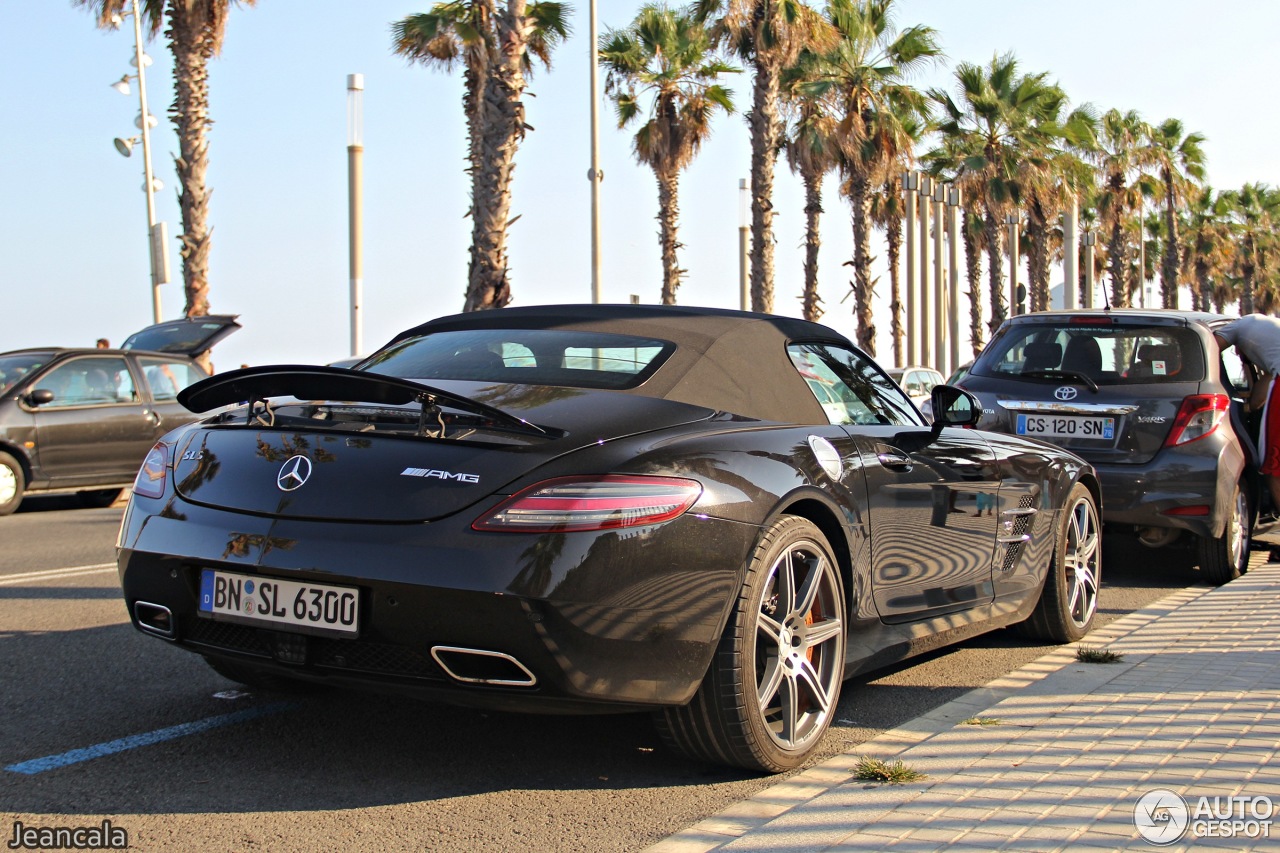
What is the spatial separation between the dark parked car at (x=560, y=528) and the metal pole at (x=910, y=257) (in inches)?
1195

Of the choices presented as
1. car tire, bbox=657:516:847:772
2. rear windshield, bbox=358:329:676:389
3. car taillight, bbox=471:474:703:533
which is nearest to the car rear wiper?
car tire, bbox=657:516:847:772

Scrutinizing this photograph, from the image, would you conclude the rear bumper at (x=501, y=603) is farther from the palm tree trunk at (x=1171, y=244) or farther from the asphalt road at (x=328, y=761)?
the palm tree trunk at (x=1171, y=244)

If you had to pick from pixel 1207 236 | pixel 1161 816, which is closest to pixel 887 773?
pixel 1161 816

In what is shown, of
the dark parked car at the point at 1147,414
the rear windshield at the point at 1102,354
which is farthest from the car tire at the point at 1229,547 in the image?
the rear windshield at the point at 1102,354

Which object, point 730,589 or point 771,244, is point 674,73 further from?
point 730,589

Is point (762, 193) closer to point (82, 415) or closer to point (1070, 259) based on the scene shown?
point (1070, 259)

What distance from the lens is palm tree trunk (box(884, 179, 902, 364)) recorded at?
43.0 metres

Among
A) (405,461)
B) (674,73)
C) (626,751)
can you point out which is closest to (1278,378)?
(626,751)

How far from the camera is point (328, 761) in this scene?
396cm

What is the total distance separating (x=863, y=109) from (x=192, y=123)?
1810cm

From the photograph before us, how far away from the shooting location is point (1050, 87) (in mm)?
41500

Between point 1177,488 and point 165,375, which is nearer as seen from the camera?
point 1177,488

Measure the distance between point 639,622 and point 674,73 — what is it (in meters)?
32.5

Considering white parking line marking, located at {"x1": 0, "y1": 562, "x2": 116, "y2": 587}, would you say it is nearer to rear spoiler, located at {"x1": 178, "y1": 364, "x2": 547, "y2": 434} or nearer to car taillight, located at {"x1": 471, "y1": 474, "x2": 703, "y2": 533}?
rear spoiler, located at {"x1": 178, "y1": 364, "x2": 547, "y2": 434}
